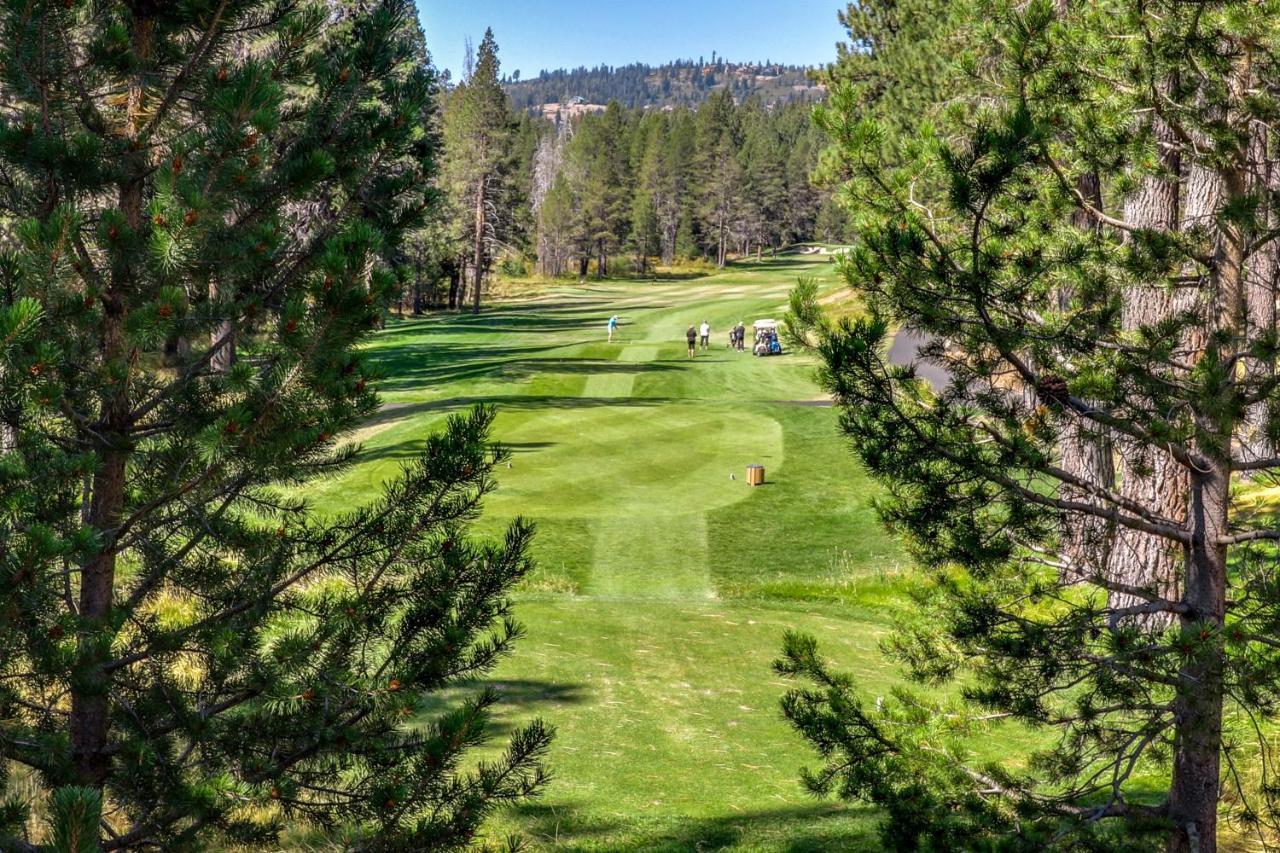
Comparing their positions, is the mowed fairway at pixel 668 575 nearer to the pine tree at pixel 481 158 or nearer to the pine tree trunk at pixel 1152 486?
the pine tree trunk at pixel 1152 486

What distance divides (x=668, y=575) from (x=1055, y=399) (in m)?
9.53

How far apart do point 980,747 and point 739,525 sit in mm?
8159

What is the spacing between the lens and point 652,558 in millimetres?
15219

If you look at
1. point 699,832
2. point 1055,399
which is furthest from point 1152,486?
Answer: point 699,832

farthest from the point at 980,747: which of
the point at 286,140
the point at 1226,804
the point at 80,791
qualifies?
the point at 80,791

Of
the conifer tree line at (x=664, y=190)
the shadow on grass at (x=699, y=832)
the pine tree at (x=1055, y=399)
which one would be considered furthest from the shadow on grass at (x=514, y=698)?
the conifer tree line at (x=664, y=190)

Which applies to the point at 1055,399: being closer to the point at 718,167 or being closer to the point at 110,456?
the point at 110,456

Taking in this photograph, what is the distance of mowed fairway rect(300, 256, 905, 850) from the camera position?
726cm

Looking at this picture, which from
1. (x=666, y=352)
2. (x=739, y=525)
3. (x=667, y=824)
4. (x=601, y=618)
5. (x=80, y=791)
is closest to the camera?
(x=80, y=791)

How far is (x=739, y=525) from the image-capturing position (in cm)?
1691

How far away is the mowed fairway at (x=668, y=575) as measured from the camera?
7262 mm

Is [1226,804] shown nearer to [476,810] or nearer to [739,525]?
[476,810]

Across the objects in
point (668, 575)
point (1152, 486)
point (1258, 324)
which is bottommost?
point (668, 575)

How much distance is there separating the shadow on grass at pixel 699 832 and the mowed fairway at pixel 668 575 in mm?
18
